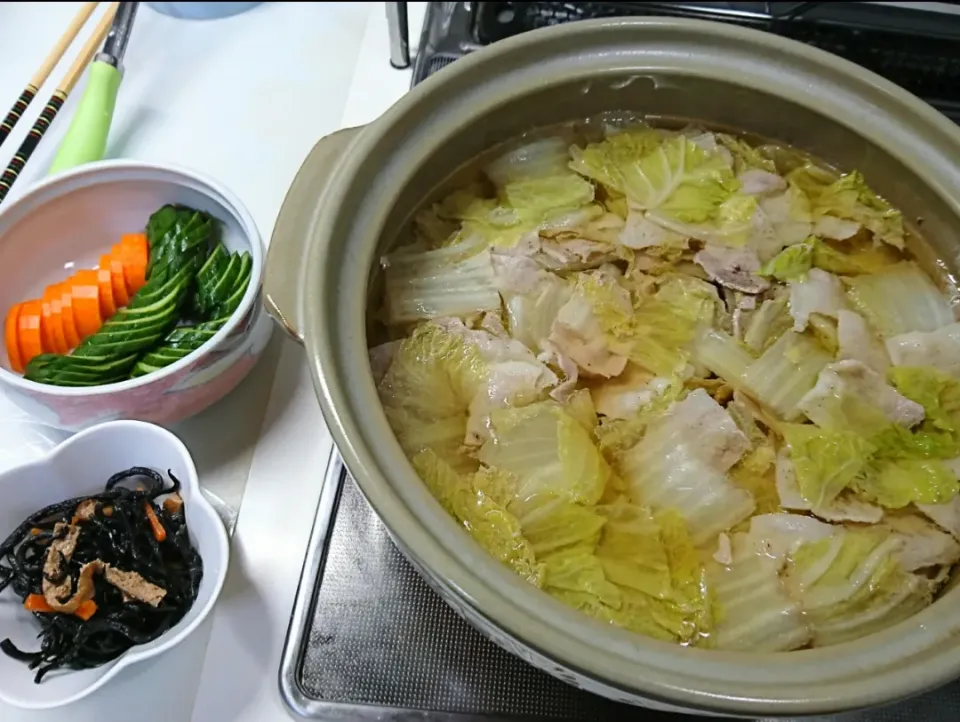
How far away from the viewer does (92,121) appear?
129cm

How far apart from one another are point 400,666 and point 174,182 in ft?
2.43

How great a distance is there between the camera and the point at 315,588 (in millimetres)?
995

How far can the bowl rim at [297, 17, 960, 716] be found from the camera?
0.62 m

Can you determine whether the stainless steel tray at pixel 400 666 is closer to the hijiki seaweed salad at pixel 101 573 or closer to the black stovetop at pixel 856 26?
the hijiki seaweed salad at pixel 101 573

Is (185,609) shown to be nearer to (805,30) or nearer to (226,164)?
(226,164)

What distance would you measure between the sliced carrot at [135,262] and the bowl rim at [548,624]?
1.41 ft

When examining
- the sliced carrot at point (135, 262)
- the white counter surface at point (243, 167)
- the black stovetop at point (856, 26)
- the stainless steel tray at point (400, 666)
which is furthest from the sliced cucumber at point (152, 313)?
the black stovetop at point (856, 26)

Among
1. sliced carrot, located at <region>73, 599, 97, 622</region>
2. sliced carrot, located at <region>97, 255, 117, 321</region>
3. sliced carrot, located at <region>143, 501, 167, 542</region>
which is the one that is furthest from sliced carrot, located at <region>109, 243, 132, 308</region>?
sliced carrot, located at <region>73, 599, 97, 622</region>

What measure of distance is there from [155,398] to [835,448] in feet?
2.62

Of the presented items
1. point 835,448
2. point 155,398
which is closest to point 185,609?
point 155,398

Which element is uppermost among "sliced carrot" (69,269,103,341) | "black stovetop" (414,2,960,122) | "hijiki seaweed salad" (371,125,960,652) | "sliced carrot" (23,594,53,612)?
"black stovetop" (414,2,960,122)

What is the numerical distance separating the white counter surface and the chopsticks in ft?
0.37

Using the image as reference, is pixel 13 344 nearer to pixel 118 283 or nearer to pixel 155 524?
pixel 118 283

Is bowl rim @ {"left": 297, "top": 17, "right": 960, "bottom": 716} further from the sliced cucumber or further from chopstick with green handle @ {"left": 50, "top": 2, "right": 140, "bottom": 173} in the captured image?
chopstick with green handle @ {"left": 50, "top": 2, "right": 140, "bottom": 173}
